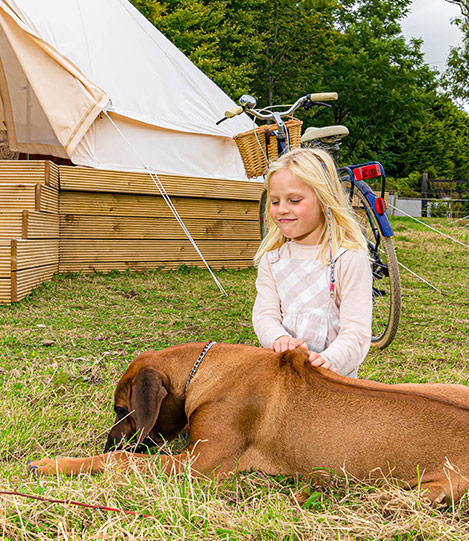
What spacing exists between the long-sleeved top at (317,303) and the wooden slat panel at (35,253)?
2604mm

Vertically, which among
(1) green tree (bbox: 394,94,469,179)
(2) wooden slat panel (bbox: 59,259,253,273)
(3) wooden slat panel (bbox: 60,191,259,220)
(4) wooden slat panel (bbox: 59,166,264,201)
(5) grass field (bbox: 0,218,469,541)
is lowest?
(5) grass field (bbox: 0,218,469,541)

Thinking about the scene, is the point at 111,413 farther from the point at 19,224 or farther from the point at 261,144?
the point at 261,144

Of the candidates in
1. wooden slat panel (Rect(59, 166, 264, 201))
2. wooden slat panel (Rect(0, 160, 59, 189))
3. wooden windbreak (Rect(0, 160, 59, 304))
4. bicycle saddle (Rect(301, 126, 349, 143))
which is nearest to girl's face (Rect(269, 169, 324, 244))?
bicycle saddle (Rect(301, 126, 349, 143))

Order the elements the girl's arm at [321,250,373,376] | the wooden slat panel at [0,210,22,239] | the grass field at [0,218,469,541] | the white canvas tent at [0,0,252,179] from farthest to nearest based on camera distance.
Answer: the white canvas tent at [0,0,252,179] → the wooden slat panel at [0,210,22,239] → the girl's arm at [321,250,373,376] → the grass field at [0,218,469,541]

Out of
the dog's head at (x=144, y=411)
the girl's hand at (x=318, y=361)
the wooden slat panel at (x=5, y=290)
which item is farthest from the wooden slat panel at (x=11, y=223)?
the girl's hand at (x=318, y=361)

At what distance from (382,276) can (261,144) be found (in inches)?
66.8

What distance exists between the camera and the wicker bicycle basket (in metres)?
4.64

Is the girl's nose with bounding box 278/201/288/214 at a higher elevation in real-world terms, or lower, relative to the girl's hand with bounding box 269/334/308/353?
higher

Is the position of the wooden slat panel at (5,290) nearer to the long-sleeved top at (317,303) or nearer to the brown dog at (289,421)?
the long-sleeved top at (317,303)

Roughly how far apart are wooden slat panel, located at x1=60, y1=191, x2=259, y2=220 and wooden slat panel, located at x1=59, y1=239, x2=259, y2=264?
0.30m

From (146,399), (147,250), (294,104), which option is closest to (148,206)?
(147,250)

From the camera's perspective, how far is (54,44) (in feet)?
18.4

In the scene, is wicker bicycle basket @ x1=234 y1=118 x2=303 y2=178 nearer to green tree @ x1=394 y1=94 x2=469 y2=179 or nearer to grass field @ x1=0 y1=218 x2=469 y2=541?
grass field @ x1=0 y1=218 x2=469 y2=541

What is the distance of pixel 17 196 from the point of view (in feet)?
15.3
